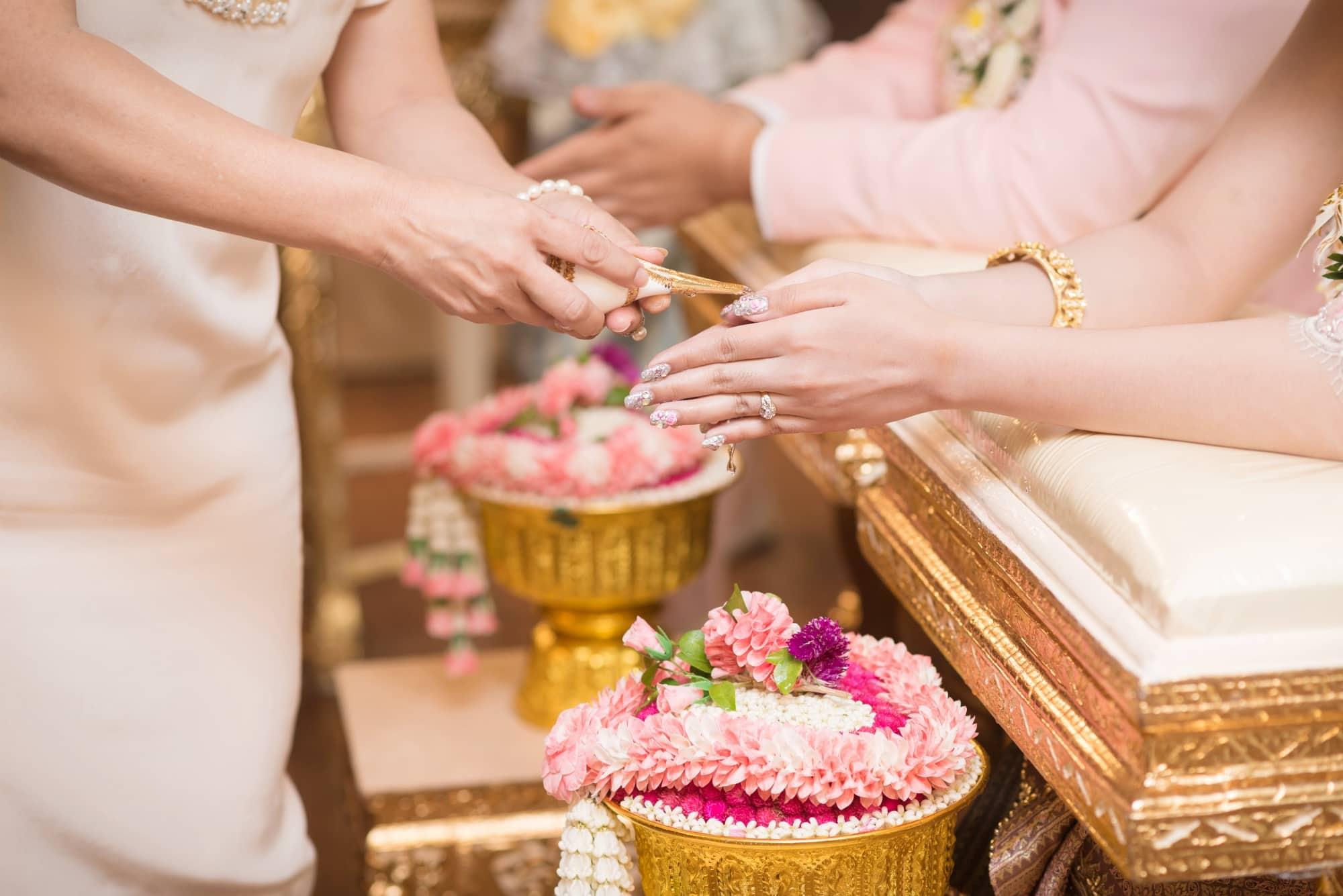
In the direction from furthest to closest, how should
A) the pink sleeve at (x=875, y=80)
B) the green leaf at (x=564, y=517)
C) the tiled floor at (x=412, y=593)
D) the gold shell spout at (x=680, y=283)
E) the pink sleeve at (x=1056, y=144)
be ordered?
the tiled floor at (x=412, y=593)
the pink sleeve at (x=875, y=80)
the green leaf at (x=564, y=517)
the pink sleeve at (x=1056, y=144)
the gold shell spout at (x=680, y=283)

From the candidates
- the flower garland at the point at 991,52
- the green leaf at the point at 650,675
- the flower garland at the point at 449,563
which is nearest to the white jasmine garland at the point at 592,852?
the green leaf at the point at 650,675

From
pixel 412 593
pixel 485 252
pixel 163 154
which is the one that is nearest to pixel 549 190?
pixel 485 252

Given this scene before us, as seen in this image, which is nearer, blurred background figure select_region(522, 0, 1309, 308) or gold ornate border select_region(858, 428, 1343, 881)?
gold ornate border select_region(858, 428, 1343, 881)

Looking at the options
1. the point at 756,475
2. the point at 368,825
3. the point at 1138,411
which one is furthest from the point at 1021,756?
the point at 756,475

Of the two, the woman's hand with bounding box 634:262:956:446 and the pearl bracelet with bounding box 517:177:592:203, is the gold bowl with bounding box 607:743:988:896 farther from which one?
the pearl bracelet with bounding box 517:177:592:203

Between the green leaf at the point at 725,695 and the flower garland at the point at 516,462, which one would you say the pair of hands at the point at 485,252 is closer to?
the green leaf at the point at 725,695

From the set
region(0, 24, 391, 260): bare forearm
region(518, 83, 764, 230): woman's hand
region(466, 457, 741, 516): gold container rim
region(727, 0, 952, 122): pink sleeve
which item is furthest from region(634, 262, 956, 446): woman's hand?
region(727, 0, 952, 122): pink sleeve

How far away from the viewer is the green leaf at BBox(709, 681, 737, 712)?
910 millimetres

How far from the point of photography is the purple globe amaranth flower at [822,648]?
0.92m

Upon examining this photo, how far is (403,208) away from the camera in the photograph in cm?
92

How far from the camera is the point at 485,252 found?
3.04 ft

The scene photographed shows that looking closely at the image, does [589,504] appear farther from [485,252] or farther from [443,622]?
[485,252]

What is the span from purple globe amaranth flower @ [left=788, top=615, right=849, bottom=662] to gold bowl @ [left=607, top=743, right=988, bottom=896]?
0.13 meters

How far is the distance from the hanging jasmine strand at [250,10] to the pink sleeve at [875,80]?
2.54ft
